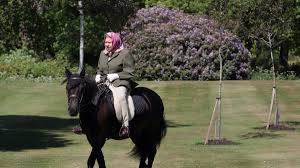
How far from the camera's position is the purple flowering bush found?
44.4 metres

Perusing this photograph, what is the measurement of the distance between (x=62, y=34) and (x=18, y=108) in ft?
69.6

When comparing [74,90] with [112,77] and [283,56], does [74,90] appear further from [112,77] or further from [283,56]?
[283,56]

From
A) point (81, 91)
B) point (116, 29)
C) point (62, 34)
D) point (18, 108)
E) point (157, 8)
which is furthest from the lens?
point (62, 34)

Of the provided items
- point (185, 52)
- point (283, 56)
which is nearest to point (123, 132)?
point (185, 52)

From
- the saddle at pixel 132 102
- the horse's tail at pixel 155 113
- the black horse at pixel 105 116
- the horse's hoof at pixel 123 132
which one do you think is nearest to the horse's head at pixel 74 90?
the black horse at pixel 105 116

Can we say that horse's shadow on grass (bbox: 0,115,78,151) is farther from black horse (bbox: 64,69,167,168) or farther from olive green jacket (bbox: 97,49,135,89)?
olive green jacket (bbox: 97,49,135,89)

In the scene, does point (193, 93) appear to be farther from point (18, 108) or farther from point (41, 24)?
point (41, 24)

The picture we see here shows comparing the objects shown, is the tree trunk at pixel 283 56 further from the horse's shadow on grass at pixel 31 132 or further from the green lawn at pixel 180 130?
the horse's shadow on grass at pixel 31 132

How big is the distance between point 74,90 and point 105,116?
1.08 m

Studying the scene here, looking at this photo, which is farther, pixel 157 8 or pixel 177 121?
A: pixel 157 8

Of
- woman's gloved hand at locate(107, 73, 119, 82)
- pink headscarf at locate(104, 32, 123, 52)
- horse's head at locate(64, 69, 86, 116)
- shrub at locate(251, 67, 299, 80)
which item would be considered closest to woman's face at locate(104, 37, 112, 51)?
pink headscarf at locate(104, 32, 123, 52)

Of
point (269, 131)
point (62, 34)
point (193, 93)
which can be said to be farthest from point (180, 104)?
point (62, 34)

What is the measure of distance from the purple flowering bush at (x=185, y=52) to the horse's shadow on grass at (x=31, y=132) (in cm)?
1503

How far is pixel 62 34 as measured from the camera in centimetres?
5419
